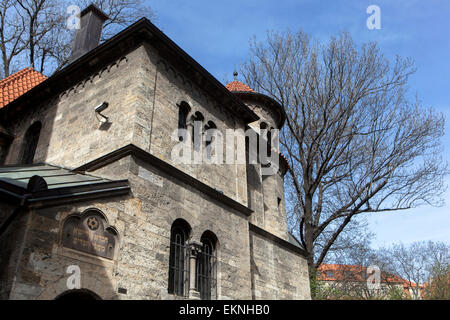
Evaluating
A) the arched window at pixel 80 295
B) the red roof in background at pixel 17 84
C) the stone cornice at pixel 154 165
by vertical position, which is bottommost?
the arched window at pixel 80 295

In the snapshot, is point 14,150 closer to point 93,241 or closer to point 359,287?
point 93,241

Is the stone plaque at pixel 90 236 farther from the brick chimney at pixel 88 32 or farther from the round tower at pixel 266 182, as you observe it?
the brick chimney at pixel 88 32

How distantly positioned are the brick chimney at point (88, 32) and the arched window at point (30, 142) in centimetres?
300

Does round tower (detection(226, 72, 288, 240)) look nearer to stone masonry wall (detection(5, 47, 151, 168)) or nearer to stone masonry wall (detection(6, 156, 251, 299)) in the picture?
stone masonry wall (detection(6, 156, 251, 299))

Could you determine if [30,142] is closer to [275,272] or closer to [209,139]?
[209,139]

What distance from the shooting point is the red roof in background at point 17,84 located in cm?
1392

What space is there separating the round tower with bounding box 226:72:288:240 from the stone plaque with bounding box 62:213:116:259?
21.3 ft

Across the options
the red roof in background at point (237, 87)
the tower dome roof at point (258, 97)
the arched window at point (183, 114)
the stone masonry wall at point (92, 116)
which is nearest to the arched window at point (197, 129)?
the arched window at point (183, 114)

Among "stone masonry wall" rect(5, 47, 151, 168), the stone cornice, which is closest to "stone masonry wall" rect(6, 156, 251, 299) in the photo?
the stone cornice

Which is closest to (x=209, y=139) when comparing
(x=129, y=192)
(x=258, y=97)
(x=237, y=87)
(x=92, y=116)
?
(x=92, y=116)

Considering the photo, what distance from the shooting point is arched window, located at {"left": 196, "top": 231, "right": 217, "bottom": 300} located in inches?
359

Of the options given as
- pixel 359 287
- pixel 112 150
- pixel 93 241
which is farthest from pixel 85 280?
pixel 359 287

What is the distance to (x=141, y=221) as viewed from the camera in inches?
309

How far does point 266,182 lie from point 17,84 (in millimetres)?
10087
